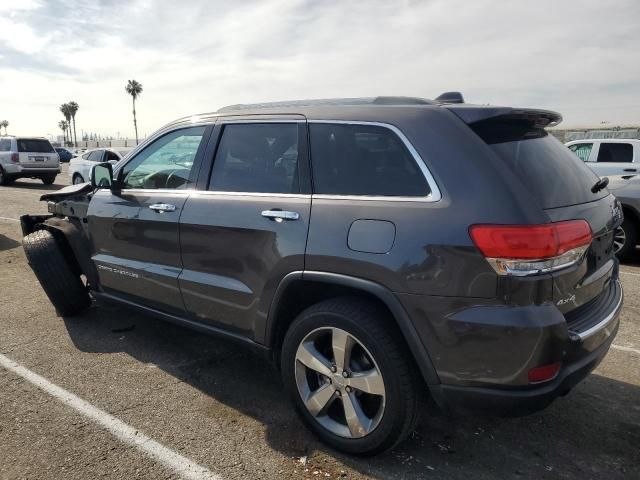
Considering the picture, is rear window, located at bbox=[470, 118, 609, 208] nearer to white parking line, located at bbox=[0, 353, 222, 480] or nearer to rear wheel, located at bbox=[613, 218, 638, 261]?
white parking line, located at bbox=[0, 353, 222, 480]

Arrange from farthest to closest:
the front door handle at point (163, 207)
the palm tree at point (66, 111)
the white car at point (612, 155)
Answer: the palm tree at point (66, 111)
the white car at point (612, 155)
the front door handle at point (163, 207)

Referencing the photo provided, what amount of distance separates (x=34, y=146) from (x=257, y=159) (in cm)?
1905

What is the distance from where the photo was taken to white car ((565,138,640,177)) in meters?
9.80

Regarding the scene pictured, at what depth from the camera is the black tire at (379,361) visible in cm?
243

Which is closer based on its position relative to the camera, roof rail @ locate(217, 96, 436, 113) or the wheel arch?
the wheel arch

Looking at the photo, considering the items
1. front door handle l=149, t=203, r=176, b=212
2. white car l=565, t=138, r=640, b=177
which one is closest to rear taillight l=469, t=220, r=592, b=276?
front door handle l=149, t=203, r=176, b=212

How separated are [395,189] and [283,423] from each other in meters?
1.54

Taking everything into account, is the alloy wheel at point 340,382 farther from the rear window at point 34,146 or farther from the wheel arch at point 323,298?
the rear window at point 34,146

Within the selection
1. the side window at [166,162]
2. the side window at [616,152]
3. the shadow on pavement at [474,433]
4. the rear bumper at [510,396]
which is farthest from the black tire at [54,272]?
the side window at [616,152]

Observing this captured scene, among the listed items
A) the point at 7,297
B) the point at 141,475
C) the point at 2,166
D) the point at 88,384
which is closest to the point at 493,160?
the point at 141,475

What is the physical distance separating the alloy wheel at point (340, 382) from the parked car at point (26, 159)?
19247 mm

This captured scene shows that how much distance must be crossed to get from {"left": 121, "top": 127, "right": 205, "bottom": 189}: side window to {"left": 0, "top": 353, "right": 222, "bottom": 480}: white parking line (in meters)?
1.51

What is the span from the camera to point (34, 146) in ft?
62.5

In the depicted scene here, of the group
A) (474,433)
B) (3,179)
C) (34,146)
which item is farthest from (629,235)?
(3,179)
